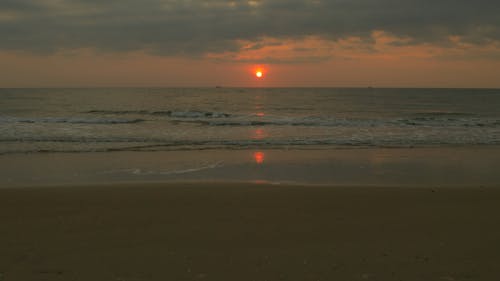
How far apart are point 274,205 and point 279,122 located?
816 inches

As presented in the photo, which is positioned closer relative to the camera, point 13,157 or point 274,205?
point 274,205

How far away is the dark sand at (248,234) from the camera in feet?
14.7

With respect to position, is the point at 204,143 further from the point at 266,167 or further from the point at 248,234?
the point at 248,234

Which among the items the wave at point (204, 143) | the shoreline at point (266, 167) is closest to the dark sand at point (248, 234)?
the shoreline at point (266, 167)

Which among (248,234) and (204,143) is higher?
(204,143)

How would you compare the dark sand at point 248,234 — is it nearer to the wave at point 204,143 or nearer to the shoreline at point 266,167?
the shoreline at point 266,167


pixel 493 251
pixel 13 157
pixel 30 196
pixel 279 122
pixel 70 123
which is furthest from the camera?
pixel 279 122

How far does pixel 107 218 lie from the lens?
643cm

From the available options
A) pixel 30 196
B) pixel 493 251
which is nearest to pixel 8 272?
pixel 30 196

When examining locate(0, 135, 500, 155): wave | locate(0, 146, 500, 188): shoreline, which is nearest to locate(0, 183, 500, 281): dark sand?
locate(0, 146, 500, 188): shoreline

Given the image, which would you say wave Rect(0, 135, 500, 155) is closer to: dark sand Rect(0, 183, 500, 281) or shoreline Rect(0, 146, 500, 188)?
shoreline Rect(0, 146, 500, 188)

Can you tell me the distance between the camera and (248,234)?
5.68 m

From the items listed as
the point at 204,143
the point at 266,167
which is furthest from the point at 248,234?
the point at 204,143

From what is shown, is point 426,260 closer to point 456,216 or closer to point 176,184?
point 456,216
